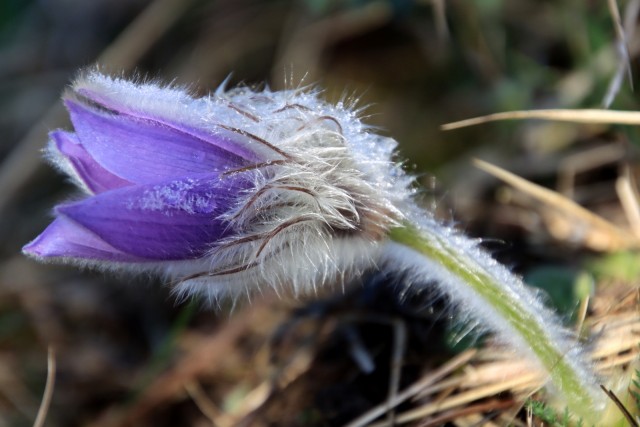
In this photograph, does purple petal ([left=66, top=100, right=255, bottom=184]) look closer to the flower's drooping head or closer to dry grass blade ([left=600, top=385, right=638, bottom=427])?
the flower's drooping head

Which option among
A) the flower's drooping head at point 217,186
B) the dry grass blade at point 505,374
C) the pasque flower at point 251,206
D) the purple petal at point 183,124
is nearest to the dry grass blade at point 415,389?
the dry grass blade at point 505,374

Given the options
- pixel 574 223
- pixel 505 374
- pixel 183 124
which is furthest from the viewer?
pixel 574 223

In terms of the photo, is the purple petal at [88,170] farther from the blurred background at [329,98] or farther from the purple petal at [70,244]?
the blurred background at [329,98]

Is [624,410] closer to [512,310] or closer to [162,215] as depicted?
[512,310]

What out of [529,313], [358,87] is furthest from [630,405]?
[358,87]

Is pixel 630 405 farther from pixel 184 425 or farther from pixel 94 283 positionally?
pixel 94 283

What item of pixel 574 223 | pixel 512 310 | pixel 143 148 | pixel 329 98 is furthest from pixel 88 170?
pixel 329 98
